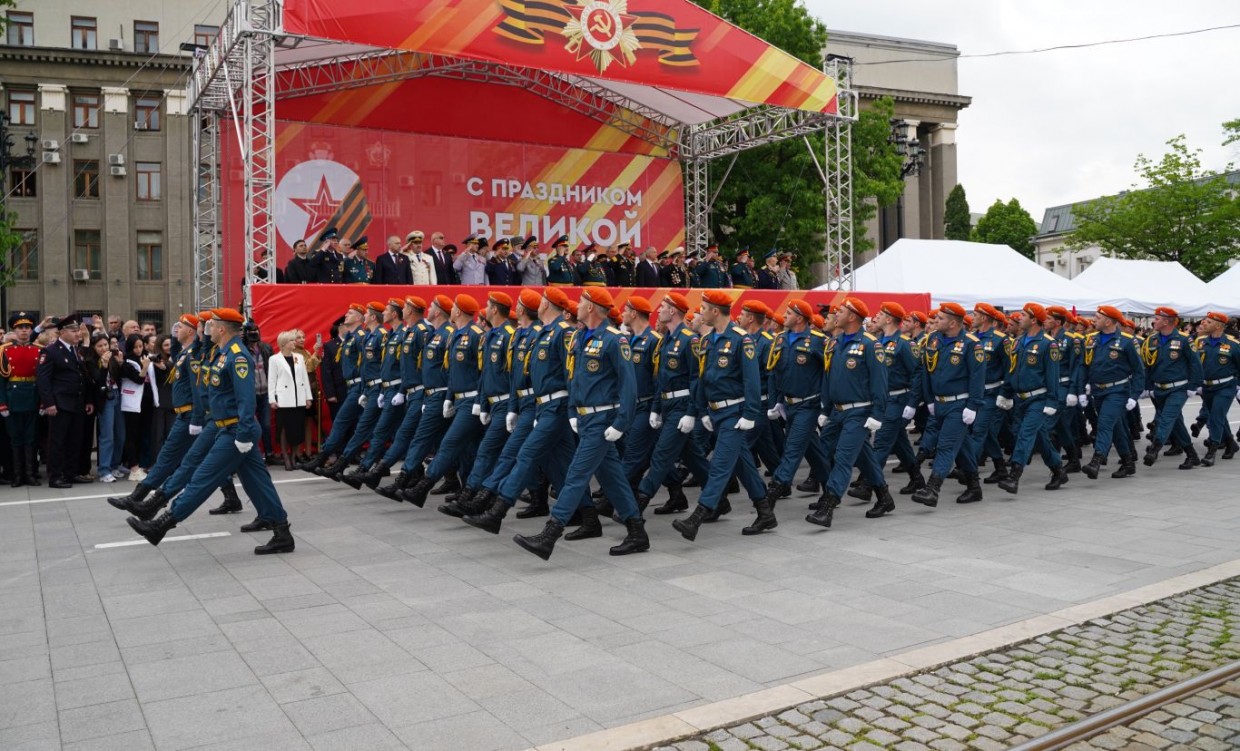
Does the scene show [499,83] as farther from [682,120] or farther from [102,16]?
[102,16]

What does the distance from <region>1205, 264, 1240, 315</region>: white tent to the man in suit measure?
24.4 meters

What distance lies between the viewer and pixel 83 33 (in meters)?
38.0

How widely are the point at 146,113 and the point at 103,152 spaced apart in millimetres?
2189

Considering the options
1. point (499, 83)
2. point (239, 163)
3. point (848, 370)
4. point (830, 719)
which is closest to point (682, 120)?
point (499, 83)

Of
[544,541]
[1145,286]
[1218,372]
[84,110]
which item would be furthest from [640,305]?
[84,110]

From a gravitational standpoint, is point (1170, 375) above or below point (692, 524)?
above

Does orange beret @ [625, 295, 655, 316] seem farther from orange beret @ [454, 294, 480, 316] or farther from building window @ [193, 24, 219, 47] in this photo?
building window @ [193, 24, 219, 47]

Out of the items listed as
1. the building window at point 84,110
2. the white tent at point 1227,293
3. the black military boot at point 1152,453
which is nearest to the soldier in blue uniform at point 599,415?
the black military boot at point 1152,453

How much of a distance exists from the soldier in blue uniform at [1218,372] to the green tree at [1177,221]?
3167 cm

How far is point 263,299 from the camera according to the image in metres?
13.0

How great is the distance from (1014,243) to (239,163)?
58.7 meters

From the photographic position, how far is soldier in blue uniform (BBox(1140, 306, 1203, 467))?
12.3m

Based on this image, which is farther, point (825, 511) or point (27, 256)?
point (27, 256)

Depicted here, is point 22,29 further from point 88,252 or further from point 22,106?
point 88,252
